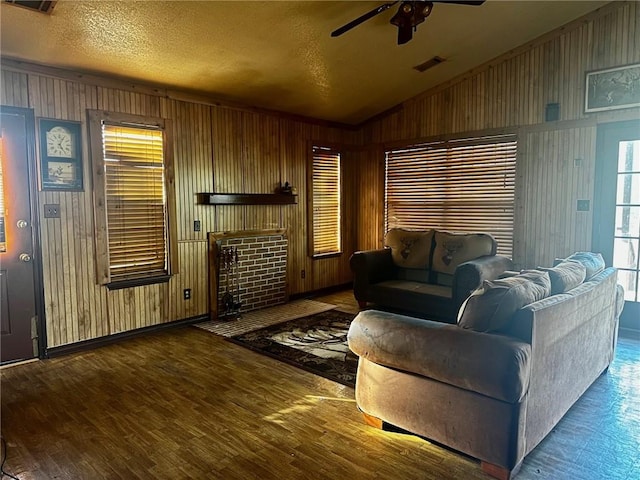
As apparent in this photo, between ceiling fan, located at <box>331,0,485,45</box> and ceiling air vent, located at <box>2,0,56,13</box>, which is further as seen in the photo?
ceiling fan, located at <box>331,0,485,45</box>

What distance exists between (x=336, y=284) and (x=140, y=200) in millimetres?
3342

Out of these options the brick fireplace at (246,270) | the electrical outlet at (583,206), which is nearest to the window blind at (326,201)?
the brick fireplace at (246,270)

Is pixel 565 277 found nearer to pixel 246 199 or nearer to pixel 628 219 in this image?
pixel 628 219

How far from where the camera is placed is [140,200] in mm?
4578

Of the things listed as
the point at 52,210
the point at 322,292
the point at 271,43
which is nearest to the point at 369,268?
the point at 322,292

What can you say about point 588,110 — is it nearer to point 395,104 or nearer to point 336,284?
point 395,104

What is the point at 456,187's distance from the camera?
584cm

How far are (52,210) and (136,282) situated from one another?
3.51 feet

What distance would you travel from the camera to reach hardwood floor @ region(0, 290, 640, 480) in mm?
2287

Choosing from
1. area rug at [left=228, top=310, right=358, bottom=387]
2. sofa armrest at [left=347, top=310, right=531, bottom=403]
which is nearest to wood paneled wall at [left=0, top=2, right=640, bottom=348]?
area rug at [left=228, top=310, right=358, bottom=387]

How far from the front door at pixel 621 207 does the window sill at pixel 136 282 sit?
4822 millimetres

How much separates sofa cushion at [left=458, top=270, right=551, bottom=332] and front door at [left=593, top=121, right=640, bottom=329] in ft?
9.73

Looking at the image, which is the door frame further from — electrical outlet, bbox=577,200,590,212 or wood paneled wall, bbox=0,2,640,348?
electrical outlet, bbox=577,200,590,212

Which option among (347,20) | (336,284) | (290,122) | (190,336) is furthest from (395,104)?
(190,336)
